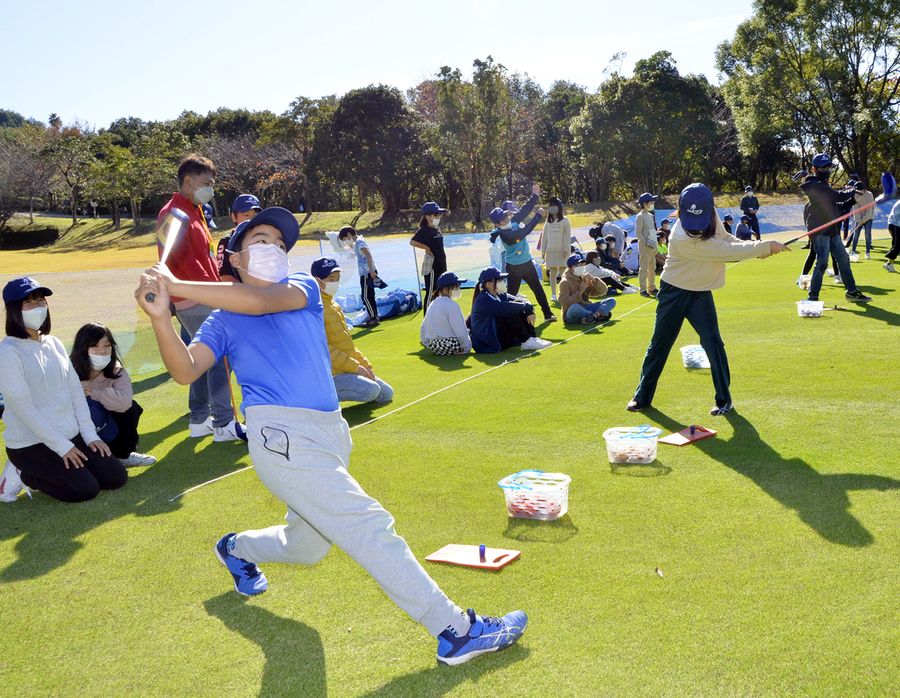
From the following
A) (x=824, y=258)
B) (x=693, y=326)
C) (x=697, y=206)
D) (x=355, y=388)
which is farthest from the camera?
(x=824, y=258)

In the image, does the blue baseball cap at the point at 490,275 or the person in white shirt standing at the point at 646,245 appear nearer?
the blue baseball cap at the point at 490,275

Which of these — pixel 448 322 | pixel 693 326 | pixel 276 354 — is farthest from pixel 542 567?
pixel 448 322

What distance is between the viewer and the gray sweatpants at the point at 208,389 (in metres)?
7.41

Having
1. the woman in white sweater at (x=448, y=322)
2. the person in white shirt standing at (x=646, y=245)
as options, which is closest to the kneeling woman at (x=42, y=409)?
the woman in white sweater at (x=448, y=322)

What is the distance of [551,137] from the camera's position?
46.7 m

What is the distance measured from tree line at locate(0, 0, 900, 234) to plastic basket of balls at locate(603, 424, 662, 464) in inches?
1275

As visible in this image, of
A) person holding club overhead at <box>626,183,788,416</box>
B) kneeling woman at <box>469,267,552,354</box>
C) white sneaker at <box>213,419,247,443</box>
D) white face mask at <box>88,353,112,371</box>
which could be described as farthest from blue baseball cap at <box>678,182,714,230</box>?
white face mask at <box>88,353,112,371</box>

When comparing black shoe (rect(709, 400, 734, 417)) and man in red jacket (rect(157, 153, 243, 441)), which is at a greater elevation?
man in red jacket (rect(157, 153, 243, 441))

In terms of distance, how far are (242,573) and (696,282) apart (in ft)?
14.6

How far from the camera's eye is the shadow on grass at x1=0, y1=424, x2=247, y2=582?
5.09 metres

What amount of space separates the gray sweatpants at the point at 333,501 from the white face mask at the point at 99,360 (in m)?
3.90

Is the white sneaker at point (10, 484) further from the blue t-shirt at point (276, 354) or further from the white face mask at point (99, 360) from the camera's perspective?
the blue t-shirt at point (276, 354)

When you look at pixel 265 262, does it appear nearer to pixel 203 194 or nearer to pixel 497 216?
pixel 203 194

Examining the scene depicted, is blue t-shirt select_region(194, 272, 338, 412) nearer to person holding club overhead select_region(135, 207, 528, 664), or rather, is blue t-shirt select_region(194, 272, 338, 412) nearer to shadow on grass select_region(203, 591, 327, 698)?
person holding club overhead select_region(135, 207, 528, 664)
